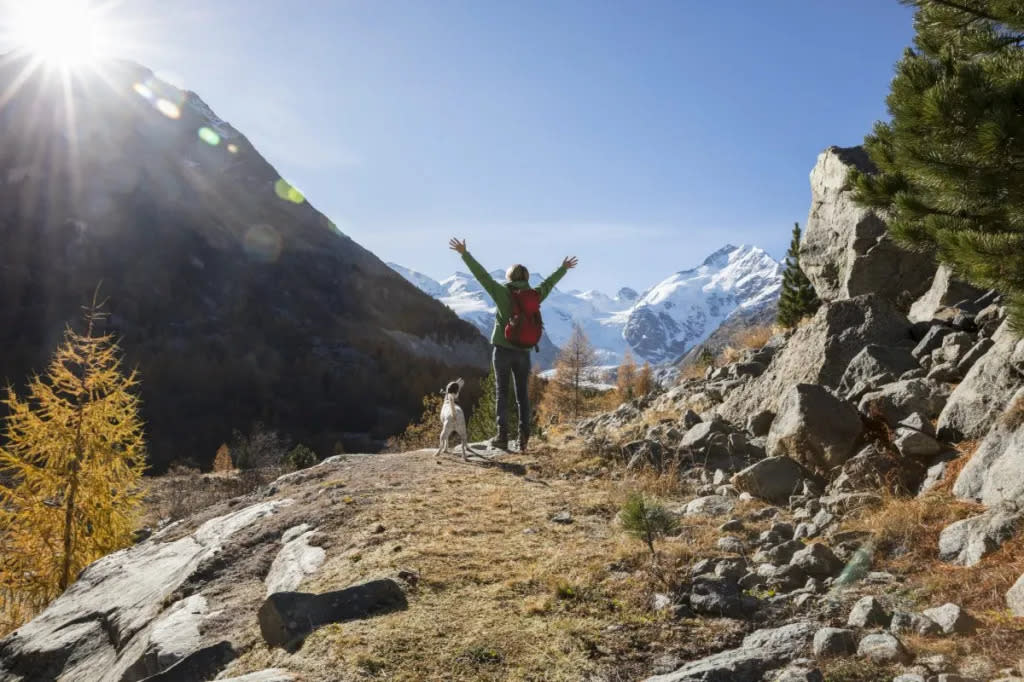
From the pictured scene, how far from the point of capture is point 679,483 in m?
A: 7.88

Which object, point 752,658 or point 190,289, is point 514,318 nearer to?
point 752,658

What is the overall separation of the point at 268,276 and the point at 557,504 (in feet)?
572

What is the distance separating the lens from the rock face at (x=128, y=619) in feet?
18.5

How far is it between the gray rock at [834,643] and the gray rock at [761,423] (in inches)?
213

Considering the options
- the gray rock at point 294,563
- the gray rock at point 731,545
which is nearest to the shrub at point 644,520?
the gray rock at point 731,545

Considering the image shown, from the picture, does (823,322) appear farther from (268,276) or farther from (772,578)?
(268,276)

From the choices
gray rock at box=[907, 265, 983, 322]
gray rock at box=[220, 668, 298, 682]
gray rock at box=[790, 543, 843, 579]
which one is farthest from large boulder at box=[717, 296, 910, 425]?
gray rock at box=[220, 668, 298, 682]

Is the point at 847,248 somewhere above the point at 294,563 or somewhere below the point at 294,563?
above

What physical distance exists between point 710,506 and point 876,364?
11.4 ft

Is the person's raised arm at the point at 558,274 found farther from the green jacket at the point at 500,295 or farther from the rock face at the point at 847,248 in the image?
the rock face at the point at 847,248

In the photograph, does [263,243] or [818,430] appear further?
[263,243]

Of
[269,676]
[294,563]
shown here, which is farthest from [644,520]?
[294,563]

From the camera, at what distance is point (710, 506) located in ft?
21.9

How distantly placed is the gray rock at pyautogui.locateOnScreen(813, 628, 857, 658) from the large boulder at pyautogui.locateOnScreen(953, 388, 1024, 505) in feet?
7.03
